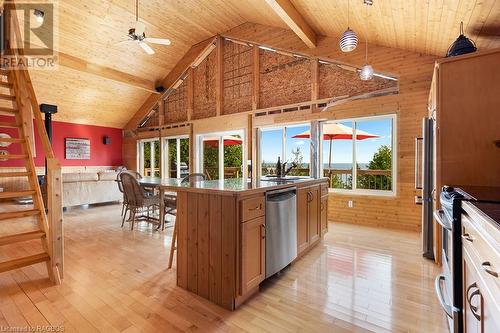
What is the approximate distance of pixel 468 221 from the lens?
3.86ft

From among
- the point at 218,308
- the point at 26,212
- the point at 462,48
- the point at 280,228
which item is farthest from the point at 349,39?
the point at 26,212

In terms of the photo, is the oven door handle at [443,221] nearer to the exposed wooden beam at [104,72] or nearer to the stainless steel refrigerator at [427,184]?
the stainless steel refrigerator at [427,184]

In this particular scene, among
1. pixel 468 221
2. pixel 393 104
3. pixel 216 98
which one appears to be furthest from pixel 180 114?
pixel 468 221

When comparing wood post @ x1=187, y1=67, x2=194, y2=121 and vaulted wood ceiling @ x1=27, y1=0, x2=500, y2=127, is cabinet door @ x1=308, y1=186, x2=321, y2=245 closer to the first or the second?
vaulted wood ceiling @ x1=27, y1=0, x2=500, y2=127

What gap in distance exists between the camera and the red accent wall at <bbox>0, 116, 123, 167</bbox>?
23.9 ft

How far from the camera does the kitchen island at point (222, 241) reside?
1.96 m

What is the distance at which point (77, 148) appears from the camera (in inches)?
332

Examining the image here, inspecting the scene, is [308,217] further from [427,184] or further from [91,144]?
[91,144]

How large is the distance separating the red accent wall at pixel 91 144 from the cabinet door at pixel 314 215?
835 centimetres

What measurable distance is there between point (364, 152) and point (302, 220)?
9.36ft

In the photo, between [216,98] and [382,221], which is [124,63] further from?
[382,221]

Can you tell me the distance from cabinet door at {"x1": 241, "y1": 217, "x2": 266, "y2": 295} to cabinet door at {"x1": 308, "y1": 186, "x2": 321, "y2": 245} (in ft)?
3.78

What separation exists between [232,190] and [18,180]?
8.27 meters
